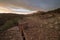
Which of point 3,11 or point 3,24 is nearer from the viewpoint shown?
point 3,24

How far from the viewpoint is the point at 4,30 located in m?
1.24

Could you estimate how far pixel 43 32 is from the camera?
118 cm

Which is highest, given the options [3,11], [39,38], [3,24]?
[3,11]

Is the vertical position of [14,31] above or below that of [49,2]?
below

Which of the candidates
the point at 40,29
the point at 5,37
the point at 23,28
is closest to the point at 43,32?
the point at 40,29

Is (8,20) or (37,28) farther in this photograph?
(8,20)

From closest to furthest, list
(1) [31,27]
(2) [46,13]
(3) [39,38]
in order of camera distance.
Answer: (3) [39,38], (1) [31,27], (2) [46,13]

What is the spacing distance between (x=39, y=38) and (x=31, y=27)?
15 centimetres

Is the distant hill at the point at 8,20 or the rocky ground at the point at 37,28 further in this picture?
the distant hill at the point at 8,20

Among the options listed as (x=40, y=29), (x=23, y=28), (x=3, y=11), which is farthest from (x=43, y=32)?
(x=3, y=11)

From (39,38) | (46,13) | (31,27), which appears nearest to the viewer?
(39,38)

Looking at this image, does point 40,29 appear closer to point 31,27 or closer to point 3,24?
point 31,27

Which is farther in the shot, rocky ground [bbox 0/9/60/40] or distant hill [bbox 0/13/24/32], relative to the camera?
distant hill [bbox 0/13/24/32]

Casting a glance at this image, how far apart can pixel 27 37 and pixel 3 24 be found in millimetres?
280
